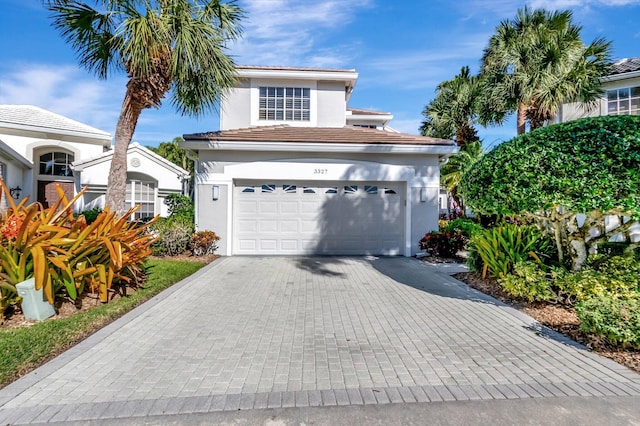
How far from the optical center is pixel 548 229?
6.92m

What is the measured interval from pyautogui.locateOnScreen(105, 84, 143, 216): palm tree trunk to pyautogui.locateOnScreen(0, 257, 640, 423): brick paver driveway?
4419 mm

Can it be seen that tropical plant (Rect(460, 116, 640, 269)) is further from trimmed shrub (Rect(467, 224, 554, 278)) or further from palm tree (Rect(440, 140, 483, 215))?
palm tree (Rect(440, 140, 483, 215))

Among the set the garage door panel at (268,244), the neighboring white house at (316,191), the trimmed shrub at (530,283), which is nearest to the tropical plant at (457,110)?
the neighboring white house at (316,191)

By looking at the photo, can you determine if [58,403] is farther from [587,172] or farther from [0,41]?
[0,41]

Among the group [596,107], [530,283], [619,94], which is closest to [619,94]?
[619,94]

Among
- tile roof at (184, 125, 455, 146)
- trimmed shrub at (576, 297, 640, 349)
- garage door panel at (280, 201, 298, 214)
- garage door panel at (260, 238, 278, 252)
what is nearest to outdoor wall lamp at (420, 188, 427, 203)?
tile roof at (184, 125, 455, 146)

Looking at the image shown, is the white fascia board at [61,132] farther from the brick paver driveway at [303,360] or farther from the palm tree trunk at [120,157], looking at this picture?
the brick paver driveway at [303,360]

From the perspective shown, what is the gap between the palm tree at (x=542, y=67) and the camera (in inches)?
539

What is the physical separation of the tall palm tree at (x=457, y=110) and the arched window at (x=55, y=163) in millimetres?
19546

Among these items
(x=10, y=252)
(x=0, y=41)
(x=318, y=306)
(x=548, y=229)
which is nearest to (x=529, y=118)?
(x=548, y=229)

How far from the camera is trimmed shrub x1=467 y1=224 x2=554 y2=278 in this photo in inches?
280

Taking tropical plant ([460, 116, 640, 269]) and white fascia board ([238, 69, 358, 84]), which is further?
white fascia board ([238, 69, 358, 84])

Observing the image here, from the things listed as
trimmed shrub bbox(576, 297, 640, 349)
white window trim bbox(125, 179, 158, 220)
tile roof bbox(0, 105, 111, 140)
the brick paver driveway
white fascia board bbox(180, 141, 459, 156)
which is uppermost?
tile roof bbox(0, 105, 111, 140)

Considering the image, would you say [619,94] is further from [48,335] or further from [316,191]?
[48,335]
